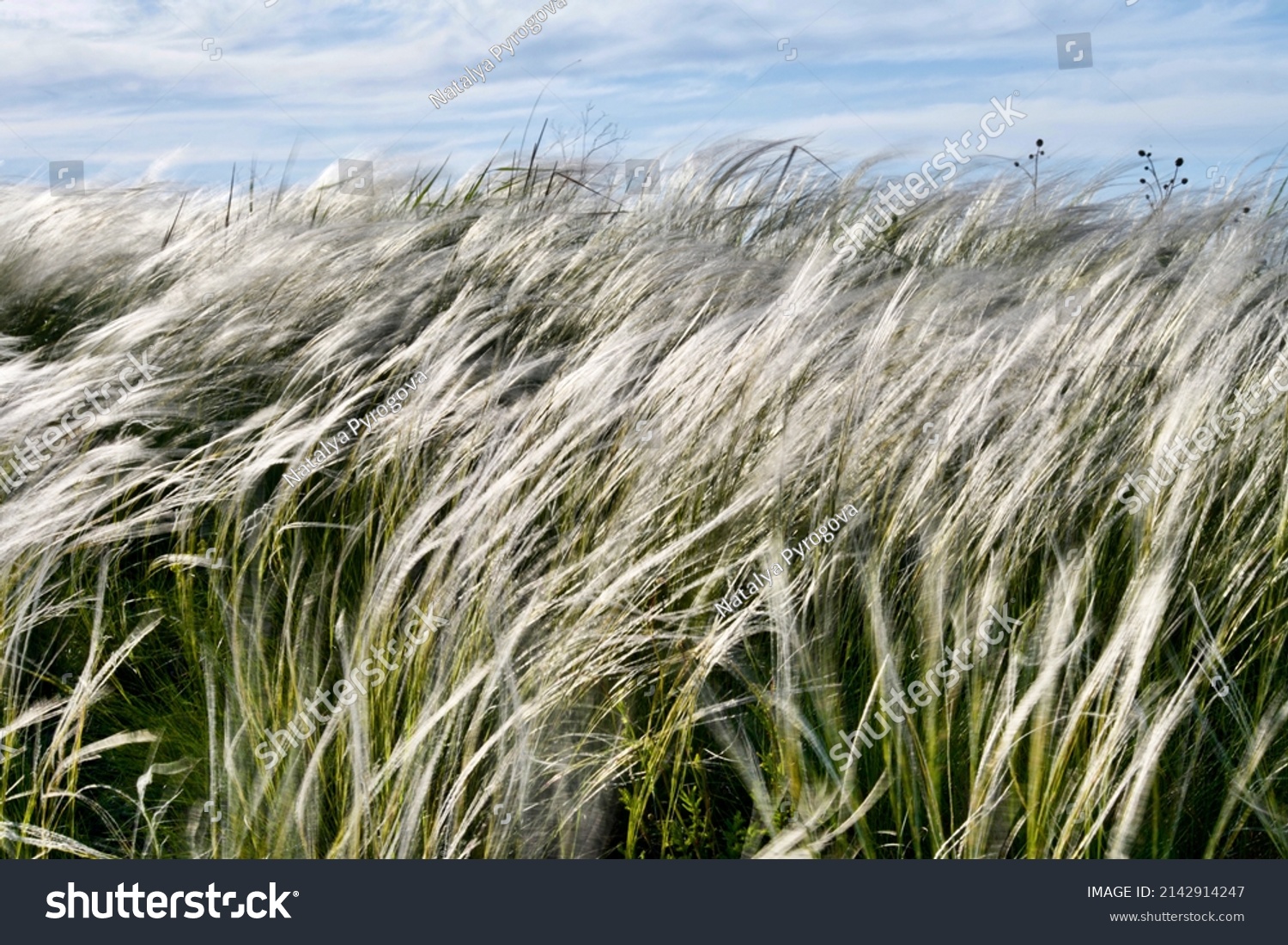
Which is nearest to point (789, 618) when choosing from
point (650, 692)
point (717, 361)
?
point (650, 692)

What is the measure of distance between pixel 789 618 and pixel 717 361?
2.02ft

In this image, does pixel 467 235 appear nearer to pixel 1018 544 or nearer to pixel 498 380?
pixel 498 380

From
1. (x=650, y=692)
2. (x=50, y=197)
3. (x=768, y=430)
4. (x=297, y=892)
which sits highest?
(x=50, y=197)

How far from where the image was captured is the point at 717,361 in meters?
1.89

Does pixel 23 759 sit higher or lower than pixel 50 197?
lower

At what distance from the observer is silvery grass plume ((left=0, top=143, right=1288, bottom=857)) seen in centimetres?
136

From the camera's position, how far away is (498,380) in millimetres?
1969

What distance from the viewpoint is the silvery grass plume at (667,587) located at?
1362 millimetres

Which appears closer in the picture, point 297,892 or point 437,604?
point 297,892

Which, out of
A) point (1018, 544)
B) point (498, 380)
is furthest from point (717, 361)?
point (1018, 544)

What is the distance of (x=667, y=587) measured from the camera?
5.20 ft

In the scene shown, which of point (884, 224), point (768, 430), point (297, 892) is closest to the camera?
point (297, 892)

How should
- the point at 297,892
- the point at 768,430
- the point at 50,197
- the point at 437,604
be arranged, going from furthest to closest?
the point at 50,197 → the point at 768,430 → the point at 437,604 → the point at 297,892

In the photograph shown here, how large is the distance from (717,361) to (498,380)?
396 millimetres
